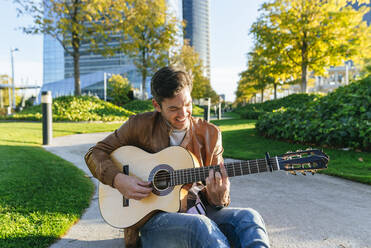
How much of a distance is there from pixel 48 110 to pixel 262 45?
1898cm

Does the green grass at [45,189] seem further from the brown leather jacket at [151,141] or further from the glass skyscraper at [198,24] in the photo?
the glass skyscraper at [198,24]

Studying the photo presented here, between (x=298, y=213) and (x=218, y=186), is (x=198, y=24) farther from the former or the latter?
(x=218, y=186)

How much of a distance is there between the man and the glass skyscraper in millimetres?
123521

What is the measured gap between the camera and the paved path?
233cm

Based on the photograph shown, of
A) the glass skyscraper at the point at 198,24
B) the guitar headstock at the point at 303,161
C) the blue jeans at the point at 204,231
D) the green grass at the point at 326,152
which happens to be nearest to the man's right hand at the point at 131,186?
the blue jeans at the point at 204,231

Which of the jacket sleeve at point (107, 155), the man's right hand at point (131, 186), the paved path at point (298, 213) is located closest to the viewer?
the man's right hand at point (131, 186)

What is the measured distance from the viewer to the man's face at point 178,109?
77.5 inches

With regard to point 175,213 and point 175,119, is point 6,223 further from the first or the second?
point 175,119

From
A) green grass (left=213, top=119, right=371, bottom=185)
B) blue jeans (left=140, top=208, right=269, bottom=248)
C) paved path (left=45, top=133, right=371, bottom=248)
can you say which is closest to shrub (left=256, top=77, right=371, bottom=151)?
green grass (left=213, top=119, right=371, bottom=185)

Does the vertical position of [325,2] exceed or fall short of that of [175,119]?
it exceeds it

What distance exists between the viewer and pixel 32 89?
278ft

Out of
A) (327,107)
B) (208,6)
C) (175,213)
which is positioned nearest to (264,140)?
(327,107)

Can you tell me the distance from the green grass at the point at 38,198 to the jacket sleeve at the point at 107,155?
825 mm

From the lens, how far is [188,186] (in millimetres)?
1981
